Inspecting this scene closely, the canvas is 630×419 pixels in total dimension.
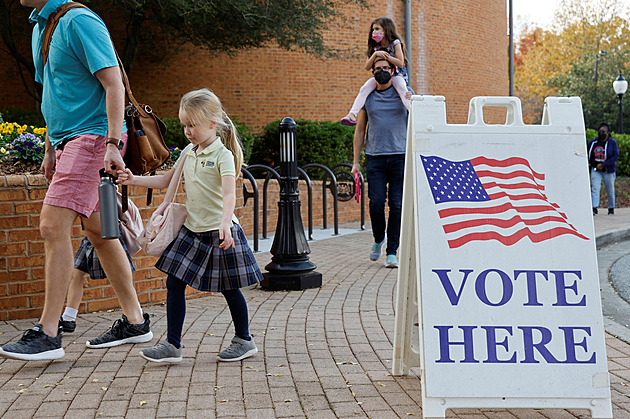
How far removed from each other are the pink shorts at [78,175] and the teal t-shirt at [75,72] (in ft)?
0.24

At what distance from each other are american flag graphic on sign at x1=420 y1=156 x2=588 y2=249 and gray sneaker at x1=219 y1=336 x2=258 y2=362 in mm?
1535

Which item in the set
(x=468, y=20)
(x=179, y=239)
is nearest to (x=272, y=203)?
(x=179, y=239)

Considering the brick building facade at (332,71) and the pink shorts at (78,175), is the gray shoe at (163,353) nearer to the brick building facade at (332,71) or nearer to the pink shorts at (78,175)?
the pink shorts at (78,175)

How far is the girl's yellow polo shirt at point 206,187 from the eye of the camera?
3.94 m

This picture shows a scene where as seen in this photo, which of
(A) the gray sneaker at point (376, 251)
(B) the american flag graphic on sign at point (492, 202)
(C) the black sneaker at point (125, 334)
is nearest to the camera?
(B) the american flag graphic on sign at point (492, 202)

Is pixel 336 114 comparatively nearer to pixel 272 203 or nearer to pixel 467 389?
pixel 272 203

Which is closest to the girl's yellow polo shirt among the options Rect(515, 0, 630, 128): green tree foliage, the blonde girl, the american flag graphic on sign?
the american flag graphic on sign

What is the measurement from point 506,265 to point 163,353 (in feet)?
6.37

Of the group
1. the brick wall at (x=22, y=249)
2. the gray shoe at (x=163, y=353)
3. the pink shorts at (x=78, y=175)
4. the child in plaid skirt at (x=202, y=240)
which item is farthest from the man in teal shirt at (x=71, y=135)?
the brick wall at (x=22, y=249)

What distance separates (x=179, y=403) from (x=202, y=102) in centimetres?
161

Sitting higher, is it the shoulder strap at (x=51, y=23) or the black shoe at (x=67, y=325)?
the shoulder strap at (x=51, y=23)

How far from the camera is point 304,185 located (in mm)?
13359

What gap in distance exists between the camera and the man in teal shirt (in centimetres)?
396

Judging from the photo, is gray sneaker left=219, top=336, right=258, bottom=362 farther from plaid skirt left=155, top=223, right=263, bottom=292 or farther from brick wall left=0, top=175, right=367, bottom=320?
brick wall left=0, top=175, right=367, bottom=320
